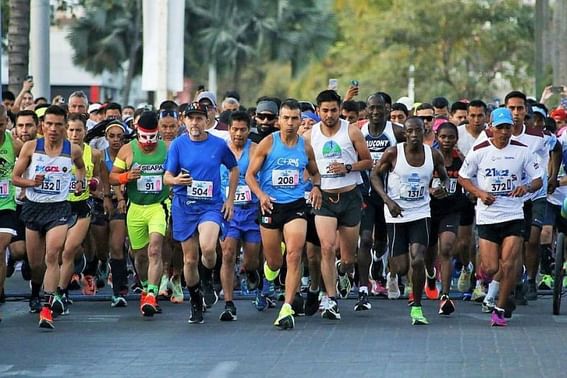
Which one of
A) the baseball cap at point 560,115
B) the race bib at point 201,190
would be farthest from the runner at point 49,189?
the baseball cap at point 560,115

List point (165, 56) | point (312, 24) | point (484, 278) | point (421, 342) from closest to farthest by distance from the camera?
1. point (421, 342)
2. point (484, 278)
3. point (165, 56)
4. point (312, 24)

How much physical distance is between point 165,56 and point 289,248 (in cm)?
1194

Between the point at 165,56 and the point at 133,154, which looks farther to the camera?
the point at 165,56

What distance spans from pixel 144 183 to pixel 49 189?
4.09 feet

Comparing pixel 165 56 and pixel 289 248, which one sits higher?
pixel 165 56

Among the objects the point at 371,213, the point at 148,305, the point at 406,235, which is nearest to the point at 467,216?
the point at 371,213

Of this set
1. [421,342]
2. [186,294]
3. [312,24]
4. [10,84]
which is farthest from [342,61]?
[421,342]

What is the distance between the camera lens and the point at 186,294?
61.9 ft

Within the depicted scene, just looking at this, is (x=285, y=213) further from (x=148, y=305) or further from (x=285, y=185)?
(x=148, y=305)

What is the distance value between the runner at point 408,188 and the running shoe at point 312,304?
85 cm

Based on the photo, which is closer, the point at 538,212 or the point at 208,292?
the point at 208,292

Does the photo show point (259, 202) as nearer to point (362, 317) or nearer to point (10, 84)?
point (362, 317)

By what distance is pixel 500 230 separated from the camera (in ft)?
51.4

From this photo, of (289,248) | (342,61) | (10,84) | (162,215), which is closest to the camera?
(289,248)
